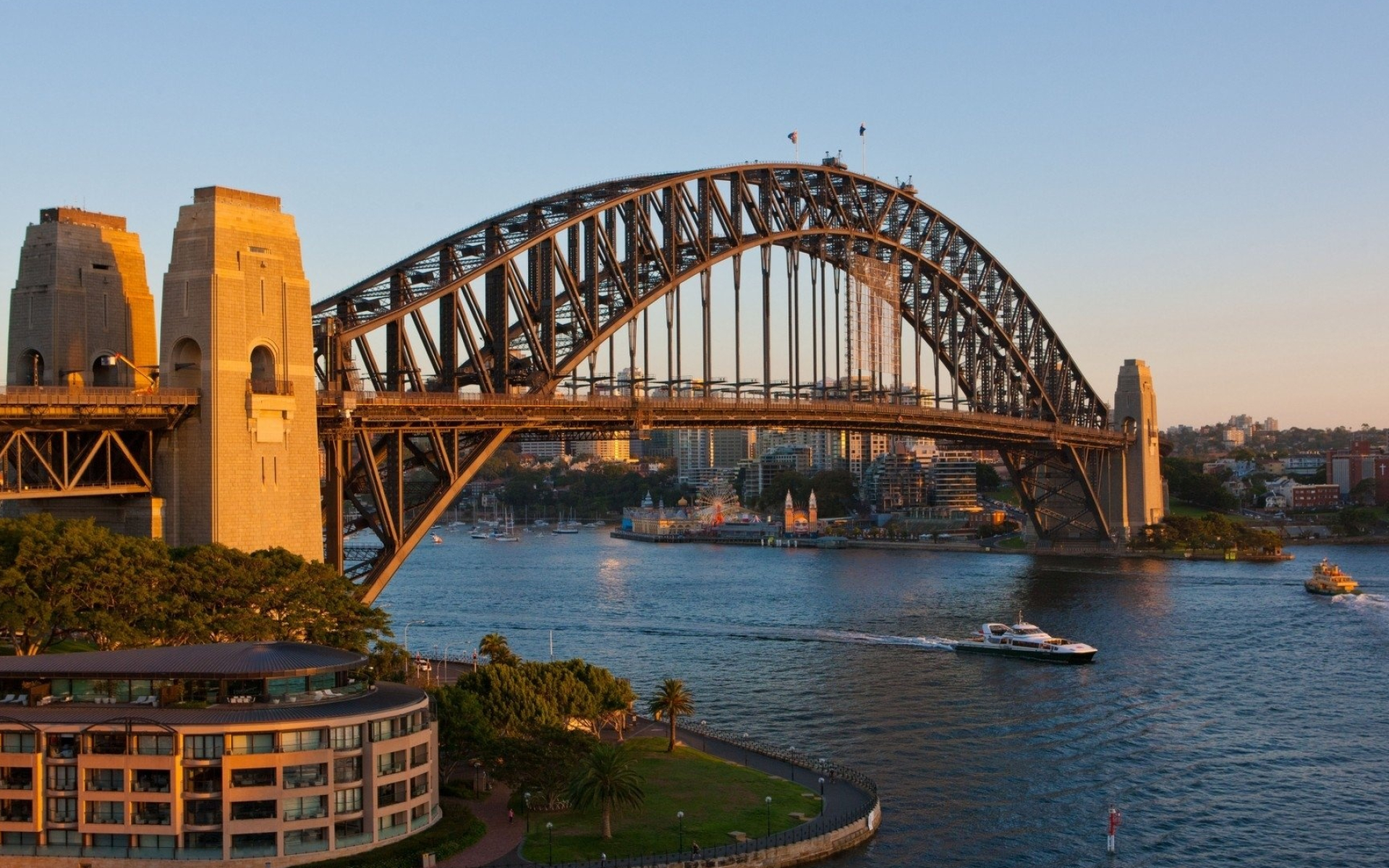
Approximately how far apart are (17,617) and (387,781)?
12.1 m

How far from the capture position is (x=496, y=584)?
119m

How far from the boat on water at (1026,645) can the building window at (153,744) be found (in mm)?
48725

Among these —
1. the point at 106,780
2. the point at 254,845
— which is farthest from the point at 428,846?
the point at 106,780

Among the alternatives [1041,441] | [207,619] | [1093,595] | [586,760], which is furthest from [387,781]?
[1041,441]

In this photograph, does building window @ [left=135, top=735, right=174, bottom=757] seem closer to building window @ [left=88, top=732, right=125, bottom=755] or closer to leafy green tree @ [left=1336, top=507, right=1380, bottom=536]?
building window @ [left=88, top=732, right=125, bottom=755]

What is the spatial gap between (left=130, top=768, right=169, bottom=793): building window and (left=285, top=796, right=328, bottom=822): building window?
9.76ft

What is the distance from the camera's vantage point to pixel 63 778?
122ft

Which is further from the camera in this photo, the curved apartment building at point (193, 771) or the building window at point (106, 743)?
the building window at point (106, 743)

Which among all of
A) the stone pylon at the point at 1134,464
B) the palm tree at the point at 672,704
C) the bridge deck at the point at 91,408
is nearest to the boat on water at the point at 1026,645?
the palm tree at the point at 672,704

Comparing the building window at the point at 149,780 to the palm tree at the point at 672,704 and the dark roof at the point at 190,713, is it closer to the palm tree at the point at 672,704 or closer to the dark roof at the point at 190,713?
the dark roof at the point at 190,713

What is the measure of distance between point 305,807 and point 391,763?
2.43m

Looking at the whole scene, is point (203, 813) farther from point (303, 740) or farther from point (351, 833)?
point (351, 833)

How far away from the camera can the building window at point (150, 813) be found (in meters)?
36.7

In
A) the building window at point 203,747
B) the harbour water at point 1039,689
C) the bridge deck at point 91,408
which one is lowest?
the harbour water at point 1039,689
